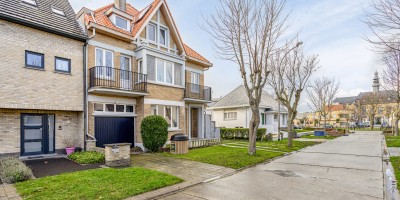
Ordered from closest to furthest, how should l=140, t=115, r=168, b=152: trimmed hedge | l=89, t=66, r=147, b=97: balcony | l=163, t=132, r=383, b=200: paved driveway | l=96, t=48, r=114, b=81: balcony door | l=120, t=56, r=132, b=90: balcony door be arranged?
l=163, t=132, r=383, b=200: paved driveway < l=89, t=66, r=147, b=97: balcony < l=96, t=48, r=114, b=81: balcony door < l=140, t=115, r=168, b=152: trimmed hedge < l=120, t=56, r=132, b=90: balcony door

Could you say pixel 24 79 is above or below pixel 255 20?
below

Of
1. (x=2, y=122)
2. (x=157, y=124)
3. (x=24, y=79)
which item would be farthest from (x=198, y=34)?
(x=2, y=122)

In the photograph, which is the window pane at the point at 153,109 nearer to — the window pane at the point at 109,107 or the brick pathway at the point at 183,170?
the window pane at the point at 109,107

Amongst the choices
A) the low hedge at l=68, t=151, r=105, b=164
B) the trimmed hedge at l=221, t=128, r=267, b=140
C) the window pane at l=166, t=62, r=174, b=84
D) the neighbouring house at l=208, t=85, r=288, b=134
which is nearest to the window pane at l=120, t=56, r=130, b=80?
the window pane at l=166, t=62, r=174, b=84

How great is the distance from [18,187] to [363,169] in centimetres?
1210

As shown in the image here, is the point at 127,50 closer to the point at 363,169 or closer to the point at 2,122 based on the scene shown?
the point at 2,122

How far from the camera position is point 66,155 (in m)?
11.6

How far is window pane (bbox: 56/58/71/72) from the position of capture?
1151 cm

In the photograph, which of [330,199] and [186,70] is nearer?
[330,199]

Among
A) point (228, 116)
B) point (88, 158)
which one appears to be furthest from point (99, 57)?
point (228, 116)

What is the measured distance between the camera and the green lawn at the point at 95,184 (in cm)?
575

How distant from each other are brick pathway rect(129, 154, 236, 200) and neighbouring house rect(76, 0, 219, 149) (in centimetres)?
405

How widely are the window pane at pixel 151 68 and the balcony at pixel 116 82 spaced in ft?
1.95

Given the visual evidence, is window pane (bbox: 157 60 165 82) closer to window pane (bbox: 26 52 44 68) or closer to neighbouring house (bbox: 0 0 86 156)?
neighbouring house (bbox: 0 0 86 156)
